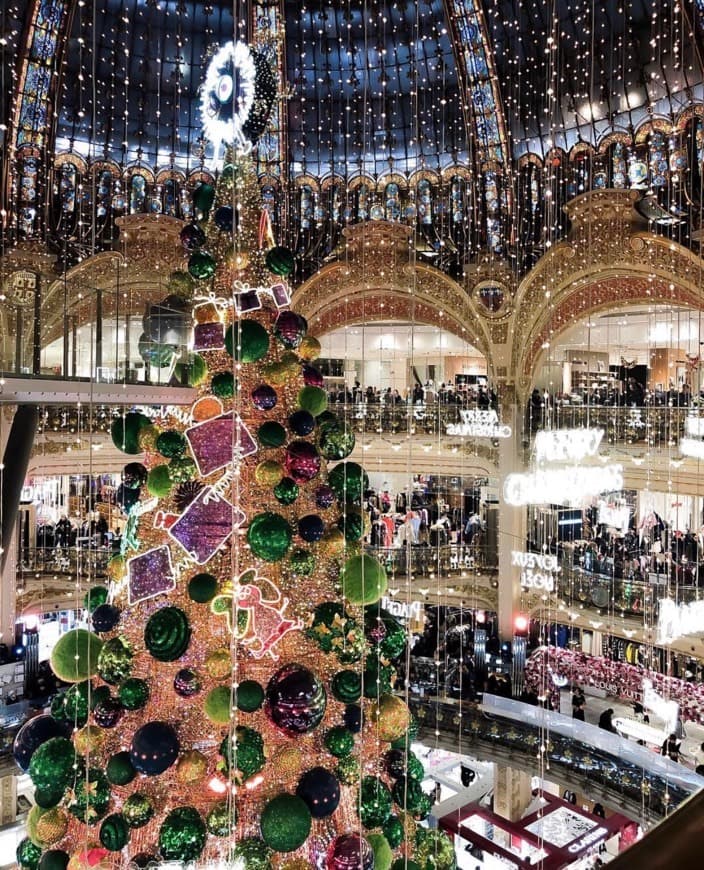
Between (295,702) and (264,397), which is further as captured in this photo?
(264,397)

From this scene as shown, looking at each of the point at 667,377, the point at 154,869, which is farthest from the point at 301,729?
the point at 667,377

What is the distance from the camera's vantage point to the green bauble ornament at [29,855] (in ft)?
10.1

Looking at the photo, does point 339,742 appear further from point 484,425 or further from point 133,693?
point 484,425

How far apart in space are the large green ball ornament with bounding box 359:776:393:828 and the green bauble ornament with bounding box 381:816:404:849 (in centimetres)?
8

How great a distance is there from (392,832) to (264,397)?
202 centimetres

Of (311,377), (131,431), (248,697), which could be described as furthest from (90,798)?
(311,377)

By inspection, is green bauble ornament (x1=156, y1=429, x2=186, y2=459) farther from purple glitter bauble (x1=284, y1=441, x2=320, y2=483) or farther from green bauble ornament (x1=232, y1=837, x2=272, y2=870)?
green bauble ornament (x1=232, y1=837, x2=272, y2=870)

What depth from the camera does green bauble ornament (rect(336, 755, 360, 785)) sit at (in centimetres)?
300

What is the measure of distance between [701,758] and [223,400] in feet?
35.7

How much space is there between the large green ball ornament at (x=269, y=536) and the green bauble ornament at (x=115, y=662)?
747 mm

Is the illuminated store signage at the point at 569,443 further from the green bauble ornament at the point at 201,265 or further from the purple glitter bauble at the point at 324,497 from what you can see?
the green bauble ornament at the point at 201,265

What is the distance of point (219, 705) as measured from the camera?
9.27 ft

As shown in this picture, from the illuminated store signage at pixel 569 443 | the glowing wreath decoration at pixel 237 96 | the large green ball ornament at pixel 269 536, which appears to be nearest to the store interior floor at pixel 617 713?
the illuminated store signage at pixel 569 443

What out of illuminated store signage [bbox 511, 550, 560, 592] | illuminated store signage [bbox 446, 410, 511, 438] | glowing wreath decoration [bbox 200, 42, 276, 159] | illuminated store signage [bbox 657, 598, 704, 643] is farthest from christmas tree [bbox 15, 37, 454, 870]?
illuminated store signage [bbox 446, 410, 511, 438]
